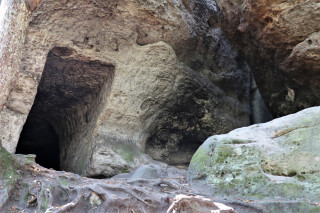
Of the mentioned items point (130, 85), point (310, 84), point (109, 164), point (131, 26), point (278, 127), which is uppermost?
point (131, 26)

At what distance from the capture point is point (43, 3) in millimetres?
6605

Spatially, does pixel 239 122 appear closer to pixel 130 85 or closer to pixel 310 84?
pixel 310 84

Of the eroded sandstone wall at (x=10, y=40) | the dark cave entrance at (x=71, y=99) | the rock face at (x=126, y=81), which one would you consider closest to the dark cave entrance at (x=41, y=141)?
the dark cave entrance at (x=71, y=99)

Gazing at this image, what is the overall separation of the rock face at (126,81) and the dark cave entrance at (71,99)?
2 cm

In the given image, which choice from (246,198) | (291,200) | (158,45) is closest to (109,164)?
(158,45)

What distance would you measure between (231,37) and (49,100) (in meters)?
4.20

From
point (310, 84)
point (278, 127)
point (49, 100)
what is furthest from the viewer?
point (49, 100)

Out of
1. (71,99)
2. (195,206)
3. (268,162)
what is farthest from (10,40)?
(268,162)

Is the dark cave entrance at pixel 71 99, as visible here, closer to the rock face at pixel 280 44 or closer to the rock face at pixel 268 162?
the rock face at pixel 280 44

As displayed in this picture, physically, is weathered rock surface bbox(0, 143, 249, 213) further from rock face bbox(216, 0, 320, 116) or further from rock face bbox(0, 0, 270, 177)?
rock face bbox(216, 0, 320, 116)

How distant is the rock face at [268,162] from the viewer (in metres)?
4.44

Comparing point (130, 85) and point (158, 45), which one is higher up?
point (158, 45)

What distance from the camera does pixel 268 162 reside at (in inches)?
187

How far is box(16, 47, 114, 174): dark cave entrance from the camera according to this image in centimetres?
737
